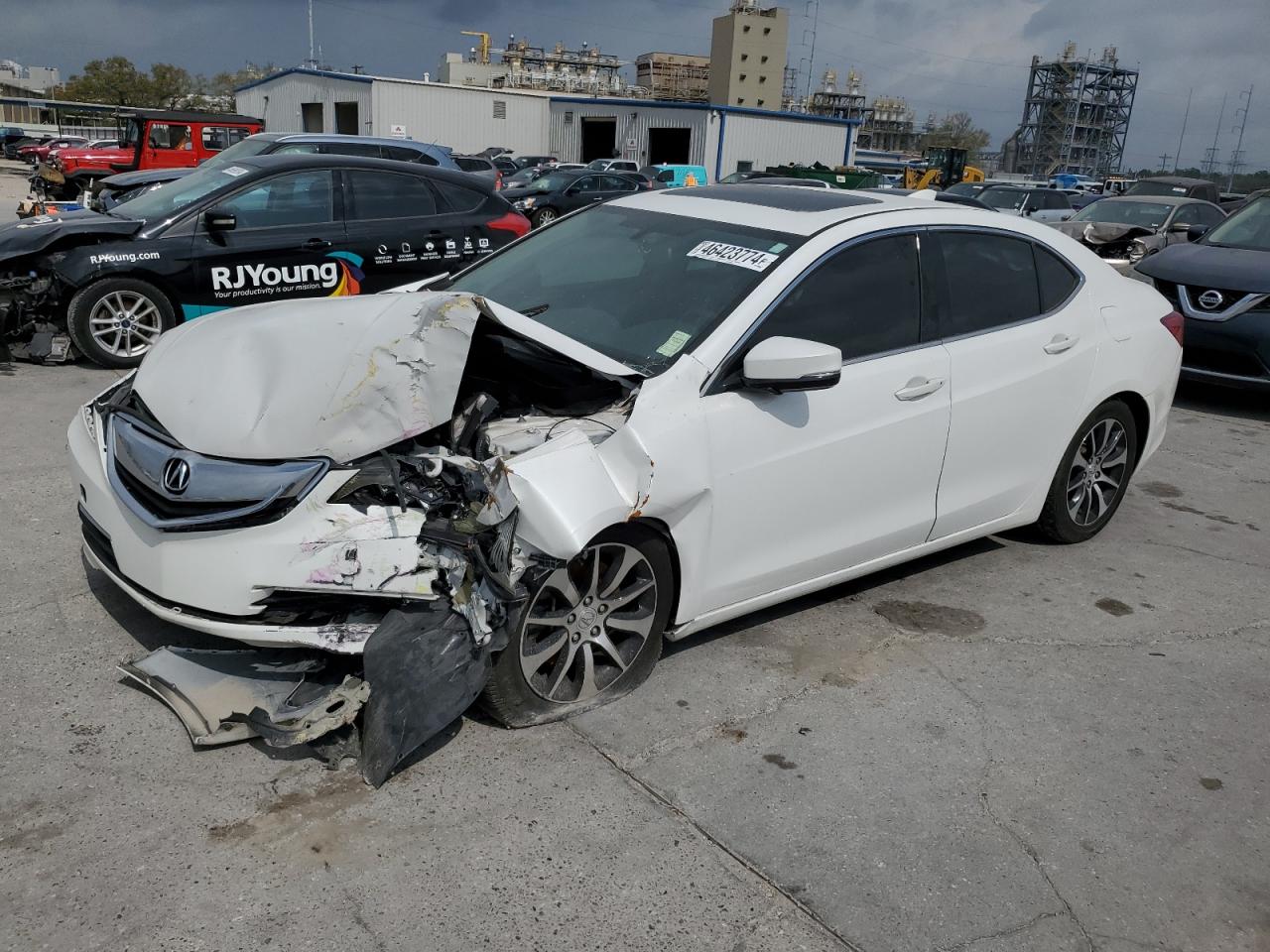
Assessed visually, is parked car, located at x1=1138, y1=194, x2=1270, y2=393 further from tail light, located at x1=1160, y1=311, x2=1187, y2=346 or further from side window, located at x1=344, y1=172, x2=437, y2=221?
side window, located at x1=344, y1=172, x2=437, y2=221

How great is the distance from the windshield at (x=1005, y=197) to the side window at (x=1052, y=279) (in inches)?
707

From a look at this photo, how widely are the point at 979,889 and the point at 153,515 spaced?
8.56 ft

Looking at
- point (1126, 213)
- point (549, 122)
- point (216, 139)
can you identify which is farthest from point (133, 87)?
point (1126, 213)

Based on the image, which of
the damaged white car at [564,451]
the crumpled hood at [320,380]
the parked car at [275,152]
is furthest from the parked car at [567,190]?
the crumpled hood at [320,380]

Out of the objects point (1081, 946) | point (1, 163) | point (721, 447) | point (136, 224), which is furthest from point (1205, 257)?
point (1, 163)

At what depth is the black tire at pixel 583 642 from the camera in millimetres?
3287

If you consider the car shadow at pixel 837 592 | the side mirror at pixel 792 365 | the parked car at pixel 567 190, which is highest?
the side mirror at pixel 792 365

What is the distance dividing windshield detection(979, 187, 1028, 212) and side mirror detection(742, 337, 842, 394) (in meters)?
Answer: 19.8

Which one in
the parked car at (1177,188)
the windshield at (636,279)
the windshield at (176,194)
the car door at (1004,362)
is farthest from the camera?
the parked car at (1177,188)

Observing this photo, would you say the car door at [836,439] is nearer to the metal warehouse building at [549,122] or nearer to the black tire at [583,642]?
the black tire at [583,642]

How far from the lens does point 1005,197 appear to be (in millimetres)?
21953

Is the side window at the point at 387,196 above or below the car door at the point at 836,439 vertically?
above

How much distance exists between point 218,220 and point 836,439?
553 cm

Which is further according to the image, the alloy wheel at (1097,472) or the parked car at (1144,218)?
the parked car at (1144,218)
